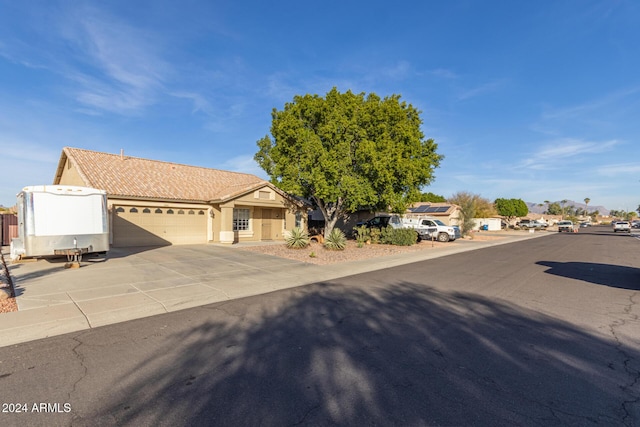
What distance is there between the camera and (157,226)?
62.2 ft

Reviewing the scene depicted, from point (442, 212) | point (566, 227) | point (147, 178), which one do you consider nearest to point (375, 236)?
point (147, 178)

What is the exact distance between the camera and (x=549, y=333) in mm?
5863

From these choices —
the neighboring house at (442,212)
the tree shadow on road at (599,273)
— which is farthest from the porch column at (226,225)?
the neighboring house at (442,212)

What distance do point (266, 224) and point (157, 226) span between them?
23.9 ft

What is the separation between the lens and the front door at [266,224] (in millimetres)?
23469

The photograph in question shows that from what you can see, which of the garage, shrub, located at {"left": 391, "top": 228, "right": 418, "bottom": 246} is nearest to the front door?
the garage

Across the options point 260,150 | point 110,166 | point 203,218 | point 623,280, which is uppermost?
point 260,150

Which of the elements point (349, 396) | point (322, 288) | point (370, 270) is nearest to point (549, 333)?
point (349, 396)

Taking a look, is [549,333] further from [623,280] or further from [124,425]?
[623,280]

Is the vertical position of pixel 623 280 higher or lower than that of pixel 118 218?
lower

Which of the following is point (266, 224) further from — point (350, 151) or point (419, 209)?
point (419, 209)

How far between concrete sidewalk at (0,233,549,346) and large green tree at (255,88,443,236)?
511 centimetres

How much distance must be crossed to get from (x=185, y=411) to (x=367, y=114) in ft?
58.5

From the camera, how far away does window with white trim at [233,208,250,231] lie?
2186 cm
